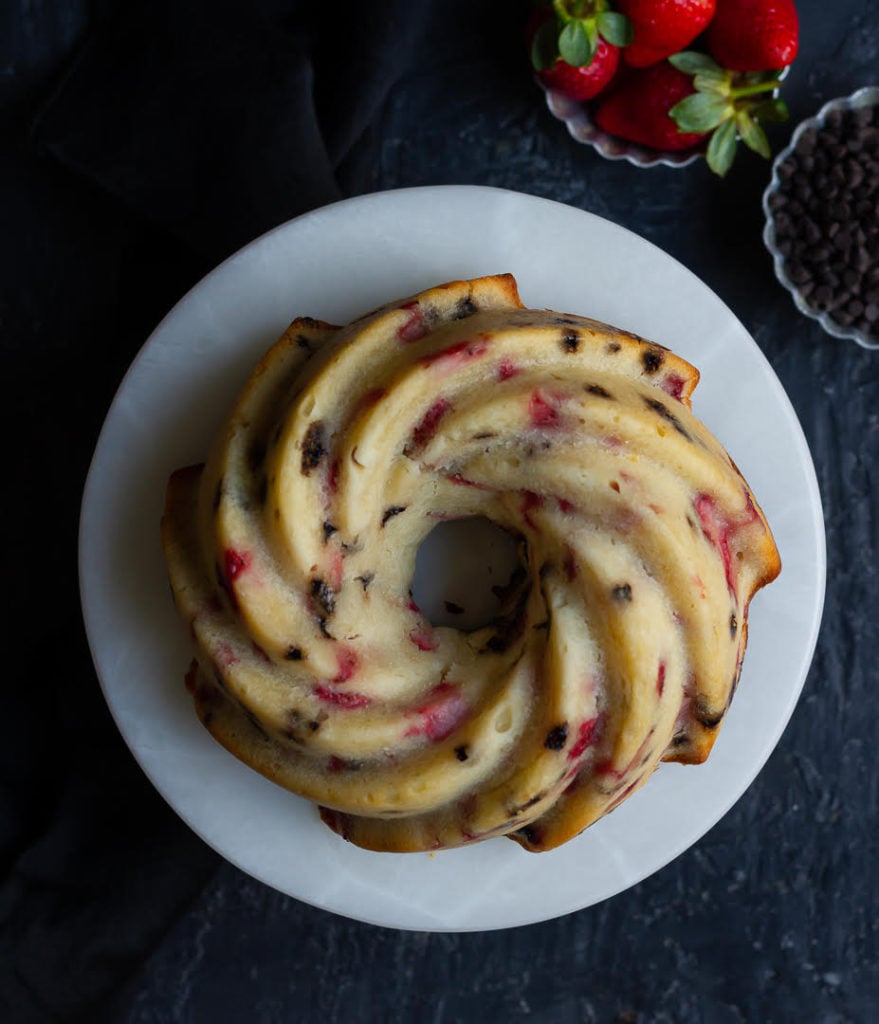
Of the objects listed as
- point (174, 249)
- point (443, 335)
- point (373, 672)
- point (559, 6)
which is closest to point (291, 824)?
point (373, 672)

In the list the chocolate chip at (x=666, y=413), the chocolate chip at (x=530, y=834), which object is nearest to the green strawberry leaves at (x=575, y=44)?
the chocolate chip at (x=666, y=413)

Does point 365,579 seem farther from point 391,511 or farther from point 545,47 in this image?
point 545,47

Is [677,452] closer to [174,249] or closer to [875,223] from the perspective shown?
[875,223]

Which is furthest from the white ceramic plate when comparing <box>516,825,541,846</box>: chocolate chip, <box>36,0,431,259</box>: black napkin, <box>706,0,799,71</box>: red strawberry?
<box>706,0,799,71</box>: red strawberry

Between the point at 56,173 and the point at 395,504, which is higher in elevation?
the point at 56,173

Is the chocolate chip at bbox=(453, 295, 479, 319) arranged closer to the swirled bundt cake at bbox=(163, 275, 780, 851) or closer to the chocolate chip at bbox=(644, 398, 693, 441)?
the swirled bundt cake at bbox=(163, 275, 780, 851)

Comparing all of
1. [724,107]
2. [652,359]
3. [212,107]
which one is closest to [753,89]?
[724,107]
